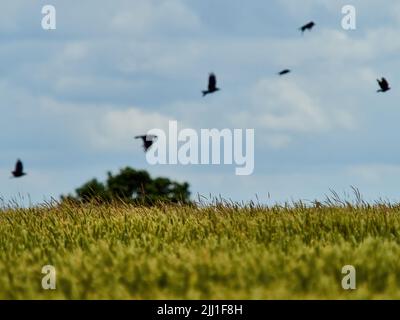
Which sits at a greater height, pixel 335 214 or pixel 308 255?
pixel 335 214

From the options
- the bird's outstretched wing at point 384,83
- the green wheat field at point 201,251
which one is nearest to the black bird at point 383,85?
the bird's outstretched wing at point 384,83

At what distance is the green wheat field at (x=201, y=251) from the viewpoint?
452 inches

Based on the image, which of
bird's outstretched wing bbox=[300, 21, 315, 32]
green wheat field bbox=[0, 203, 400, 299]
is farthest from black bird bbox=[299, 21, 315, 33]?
green wheat field bbox=[0, 203, 400, 299]

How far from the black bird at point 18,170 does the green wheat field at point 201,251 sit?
909 mm

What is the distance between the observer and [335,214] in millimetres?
16688

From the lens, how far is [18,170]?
A: 17469 millimetres

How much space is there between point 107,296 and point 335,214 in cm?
655

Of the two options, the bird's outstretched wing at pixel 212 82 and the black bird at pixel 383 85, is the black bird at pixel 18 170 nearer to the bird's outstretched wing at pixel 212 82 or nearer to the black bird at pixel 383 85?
the bird's outstretched wing at pixel 212 82

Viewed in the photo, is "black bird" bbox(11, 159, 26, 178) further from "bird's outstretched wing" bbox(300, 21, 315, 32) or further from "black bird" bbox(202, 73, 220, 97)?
"bird's outstretched wing" bbox(300, 21, 315, 32)

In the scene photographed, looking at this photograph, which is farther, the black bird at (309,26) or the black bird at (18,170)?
the black bird at (309,26)

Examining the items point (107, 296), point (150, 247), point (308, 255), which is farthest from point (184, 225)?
point (107, 296)

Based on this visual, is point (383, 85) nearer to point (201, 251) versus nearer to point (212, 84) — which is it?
point (212, 84)

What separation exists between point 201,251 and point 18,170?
5613 mm

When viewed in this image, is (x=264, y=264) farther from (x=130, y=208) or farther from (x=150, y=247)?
(x=130, y=208)
